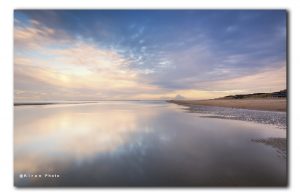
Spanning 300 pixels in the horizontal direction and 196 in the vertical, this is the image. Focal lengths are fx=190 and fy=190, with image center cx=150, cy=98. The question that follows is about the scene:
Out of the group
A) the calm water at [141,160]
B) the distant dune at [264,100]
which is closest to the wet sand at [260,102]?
the distant dune at [264,100]

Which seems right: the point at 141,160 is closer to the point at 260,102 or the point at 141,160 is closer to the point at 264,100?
the point at 264,100

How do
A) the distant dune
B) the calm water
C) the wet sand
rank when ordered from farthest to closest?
the wet sand → the distant dune → the calm water

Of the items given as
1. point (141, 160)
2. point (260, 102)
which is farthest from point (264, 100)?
point (141, 160)

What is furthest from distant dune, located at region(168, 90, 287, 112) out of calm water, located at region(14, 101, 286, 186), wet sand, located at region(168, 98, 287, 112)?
calm water, located at region(14, 101, 286, 186)

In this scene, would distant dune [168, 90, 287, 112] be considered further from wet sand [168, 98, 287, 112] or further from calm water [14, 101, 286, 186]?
calm water [14, 101, 286, 186]

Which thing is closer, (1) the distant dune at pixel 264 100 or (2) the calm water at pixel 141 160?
(2) the calm water at pixel 141 160

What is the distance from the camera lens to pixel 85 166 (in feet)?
9.49

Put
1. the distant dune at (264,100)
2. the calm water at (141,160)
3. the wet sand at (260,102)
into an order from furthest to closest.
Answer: the wet sand at (260,102) → the distant dune at (264,100) → the calm water at (141,160)

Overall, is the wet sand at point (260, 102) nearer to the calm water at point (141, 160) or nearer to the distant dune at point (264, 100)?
the distant dune at point (264, 100)

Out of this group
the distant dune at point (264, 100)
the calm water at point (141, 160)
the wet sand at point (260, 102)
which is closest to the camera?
Answer: the calm water at point (141, 160)

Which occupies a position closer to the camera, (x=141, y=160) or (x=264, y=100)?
(x=141, y=160)
